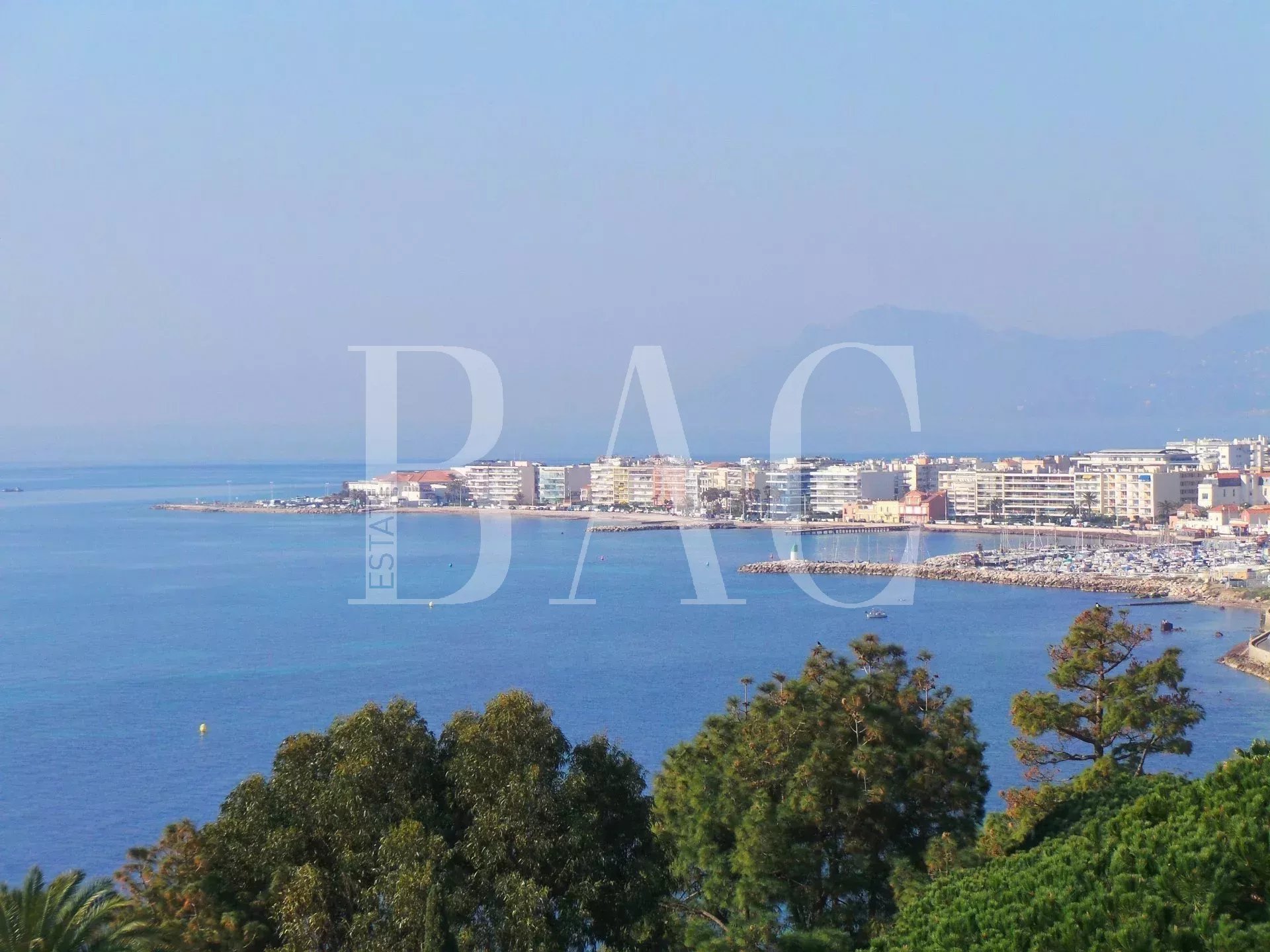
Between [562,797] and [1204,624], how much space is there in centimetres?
1477

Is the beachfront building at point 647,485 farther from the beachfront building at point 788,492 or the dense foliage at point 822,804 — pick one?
the dense foliage at point 822,804

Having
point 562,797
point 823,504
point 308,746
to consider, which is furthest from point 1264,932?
point 823,504

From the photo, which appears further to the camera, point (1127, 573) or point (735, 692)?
point (1127, 573)

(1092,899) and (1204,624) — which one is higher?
(1092,899)

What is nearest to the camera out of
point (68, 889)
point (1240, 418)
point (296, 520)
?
point (68, 889)

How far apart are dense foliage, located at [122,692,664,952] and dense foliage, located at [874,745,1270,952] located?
87 centimetres

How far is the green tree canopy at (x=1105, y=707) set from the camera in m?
4.14

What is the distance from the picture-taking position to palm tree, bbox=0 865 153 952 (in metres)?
2.77

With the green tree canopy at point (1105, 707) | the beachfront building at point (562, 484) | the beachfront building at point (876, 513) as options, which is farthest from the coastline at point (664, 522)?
the green tree canopy at point (1105, 707)

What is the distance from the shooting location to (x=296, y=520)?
36.6 meters

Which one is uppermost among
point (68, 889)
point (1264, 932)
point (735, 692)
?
point (1264, 932)

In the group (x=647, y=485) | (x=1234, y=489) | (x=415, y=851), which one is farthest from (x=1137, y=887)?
(x=647, y=485)

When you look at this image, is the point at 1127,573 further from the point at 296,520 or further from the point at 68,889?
the point at 296,520

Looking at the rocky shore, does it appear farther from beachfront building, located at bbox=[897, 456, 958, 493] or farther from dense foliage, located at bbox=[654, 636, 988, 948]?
beachfront building, located at bbox=[897, 456, 958, 493]
